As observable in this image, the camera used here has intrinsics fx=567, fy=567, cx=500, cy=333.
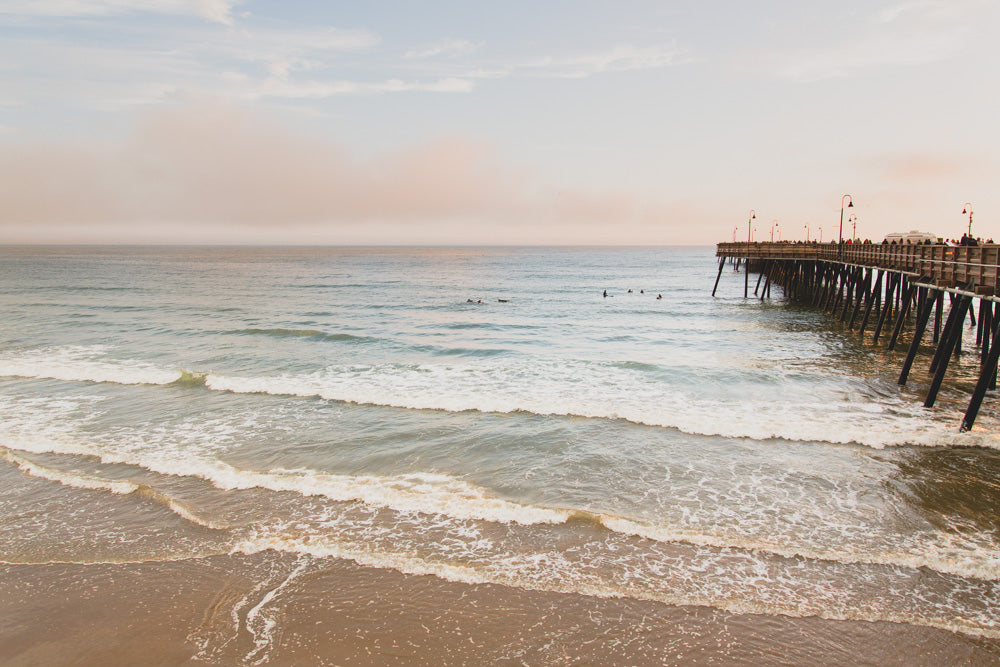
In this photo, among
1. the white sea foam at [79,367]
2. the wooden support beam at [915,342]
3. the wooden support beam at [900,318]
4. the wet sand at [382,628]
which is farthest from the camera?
the wooden support beam at [900,318]

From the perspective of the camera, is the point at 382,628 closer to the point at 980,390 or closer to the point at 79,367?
the point at 980,390

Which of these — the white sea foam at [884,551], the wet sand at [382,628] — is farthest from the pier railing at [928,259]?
the wet sand at [382,628]

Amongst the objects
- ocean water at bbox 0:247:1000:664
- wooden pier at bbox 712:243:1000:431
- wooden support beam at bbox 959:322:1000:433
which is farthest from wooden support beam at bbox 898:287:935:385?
wooden support beam at bbox 959:322:1000:433

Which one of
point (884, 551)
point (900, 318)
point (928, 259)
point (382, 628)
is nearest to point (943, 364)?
point (928, 259)

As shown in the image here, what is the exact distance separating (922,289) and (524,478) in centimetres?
2067

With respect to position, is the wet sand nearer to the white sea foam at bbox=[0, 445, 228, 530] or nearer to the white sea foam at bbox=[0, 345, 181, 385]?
the white sea foam at bbox=[0, 445, 228, 530]

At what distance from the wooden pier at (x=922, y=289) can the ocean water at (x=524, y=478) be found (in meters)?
1.20

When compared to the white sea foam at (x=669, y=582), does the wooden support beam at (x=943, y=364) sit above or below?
above

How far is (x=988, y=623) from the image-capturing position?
19.9 ft

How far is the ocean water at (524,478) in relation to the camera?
6.80 meters

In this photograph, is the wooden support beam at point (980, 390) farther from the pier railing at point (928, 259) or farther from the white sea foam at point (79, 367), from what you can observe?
the white sea foam at point (79, 367)

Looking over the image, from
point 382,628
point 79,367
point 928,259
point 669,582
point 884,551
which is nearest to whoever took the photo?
point 382,628

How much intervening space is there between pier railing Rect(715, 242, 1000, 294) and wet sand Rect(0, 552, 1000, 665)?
12356mm

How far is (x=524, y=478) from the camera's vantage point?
10125mm
